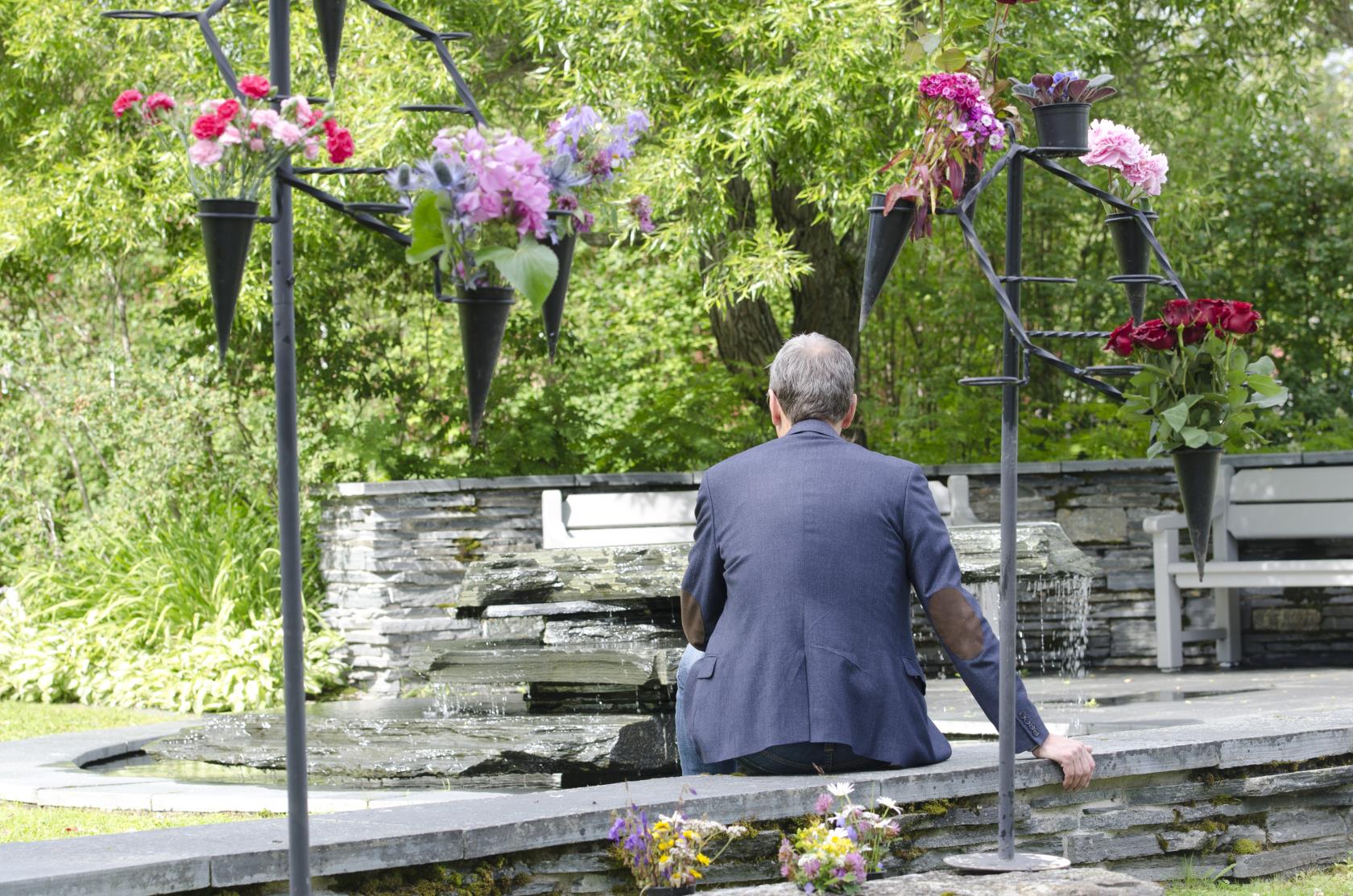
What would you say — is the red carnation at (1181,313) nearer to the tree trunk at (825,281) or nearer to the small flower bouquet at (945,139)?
the small flower bouquet at (945,139)

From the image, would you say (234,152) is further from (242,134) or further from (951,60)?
(951,60)

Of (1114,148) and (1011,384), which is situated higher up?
(1114,148)

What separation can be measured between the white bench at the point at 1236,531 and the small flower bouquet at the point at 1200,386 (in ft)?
17.1

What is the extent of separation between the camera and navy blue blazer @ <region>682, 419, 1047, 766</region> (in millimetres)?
3086

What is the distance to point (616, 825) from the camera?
2701mm

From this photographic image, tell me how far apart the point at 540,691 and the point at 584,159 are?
135 inches

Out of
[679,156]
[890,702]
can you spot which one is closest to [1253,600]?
[679,156]

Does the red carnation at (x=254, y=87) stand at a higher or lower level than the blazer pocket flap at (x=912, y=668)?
higher

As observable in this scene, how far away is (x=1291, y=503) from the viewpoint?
8.38 m

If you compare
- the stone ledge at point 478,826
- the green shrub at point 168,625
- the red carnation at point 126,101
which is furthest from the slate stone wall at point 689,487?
the red carnation at point 126,101

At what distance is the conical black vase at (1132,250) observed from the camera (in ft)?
Result: 10.3

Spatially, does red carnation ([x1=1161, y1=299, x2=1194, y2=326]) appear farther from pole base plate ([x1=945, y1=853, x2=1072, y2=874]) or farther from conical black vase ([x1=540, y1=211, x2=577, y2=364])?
conical black vase ([x1=540, y1=211, x2=577, y2=364])

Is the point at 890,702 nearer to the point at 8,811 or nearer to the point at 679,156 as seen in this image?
the point at 8,811

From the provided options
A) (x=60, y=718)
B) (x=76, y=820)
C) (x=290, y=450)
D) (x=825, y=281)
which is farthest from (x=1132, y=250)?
(x=60, y=718)
